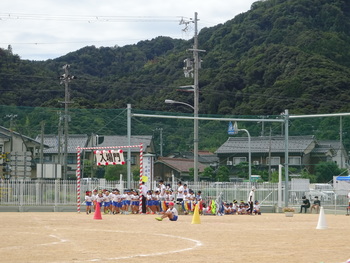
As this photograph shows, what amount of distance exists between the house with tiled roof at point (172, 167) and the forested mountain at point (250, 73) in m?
5.42

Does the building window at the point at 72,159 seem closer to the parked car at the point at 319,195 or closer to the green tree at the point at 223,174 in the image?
the green tree at the point at 223,174

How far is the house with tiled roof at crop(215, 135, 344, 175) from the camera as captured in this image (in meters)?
63.4

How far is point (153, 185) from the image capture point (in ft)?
137

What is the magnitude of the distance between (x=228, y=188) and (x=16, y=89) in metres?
34.6

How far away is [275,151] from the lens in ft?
221

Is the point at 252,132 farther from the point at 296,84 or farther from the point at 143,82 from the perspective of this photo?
the point at 143,82

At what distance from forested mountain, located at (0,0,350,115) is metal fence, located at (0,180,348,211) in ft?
83.2

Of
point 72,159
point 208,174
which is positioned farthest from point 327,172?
point 72,159

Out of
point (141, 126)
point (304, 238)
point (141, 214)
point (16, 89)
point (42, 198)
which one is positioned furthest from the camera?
point (16, 89)

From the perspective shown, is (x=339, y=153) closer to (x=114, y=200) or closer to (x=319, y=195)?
(x=319, y=195)

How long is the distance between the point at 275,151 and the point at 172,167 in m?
10.4

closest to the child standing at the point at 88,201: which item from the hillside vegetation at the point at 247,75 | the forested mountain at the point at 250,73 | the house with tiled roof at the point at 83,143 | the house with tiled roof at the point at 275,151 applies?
the house with tiled roof at the point at 83,143

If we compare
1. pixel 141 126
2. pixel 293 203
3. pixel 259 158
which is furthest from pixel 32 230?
pixel 259 158

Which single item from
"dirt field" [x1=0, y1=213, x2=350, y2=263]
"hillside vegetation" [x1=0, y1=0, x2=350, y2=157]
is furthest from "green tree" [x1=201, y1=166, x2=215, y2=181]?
"dirt field" [x1=0, y1=213, x2=350, y2=263]
